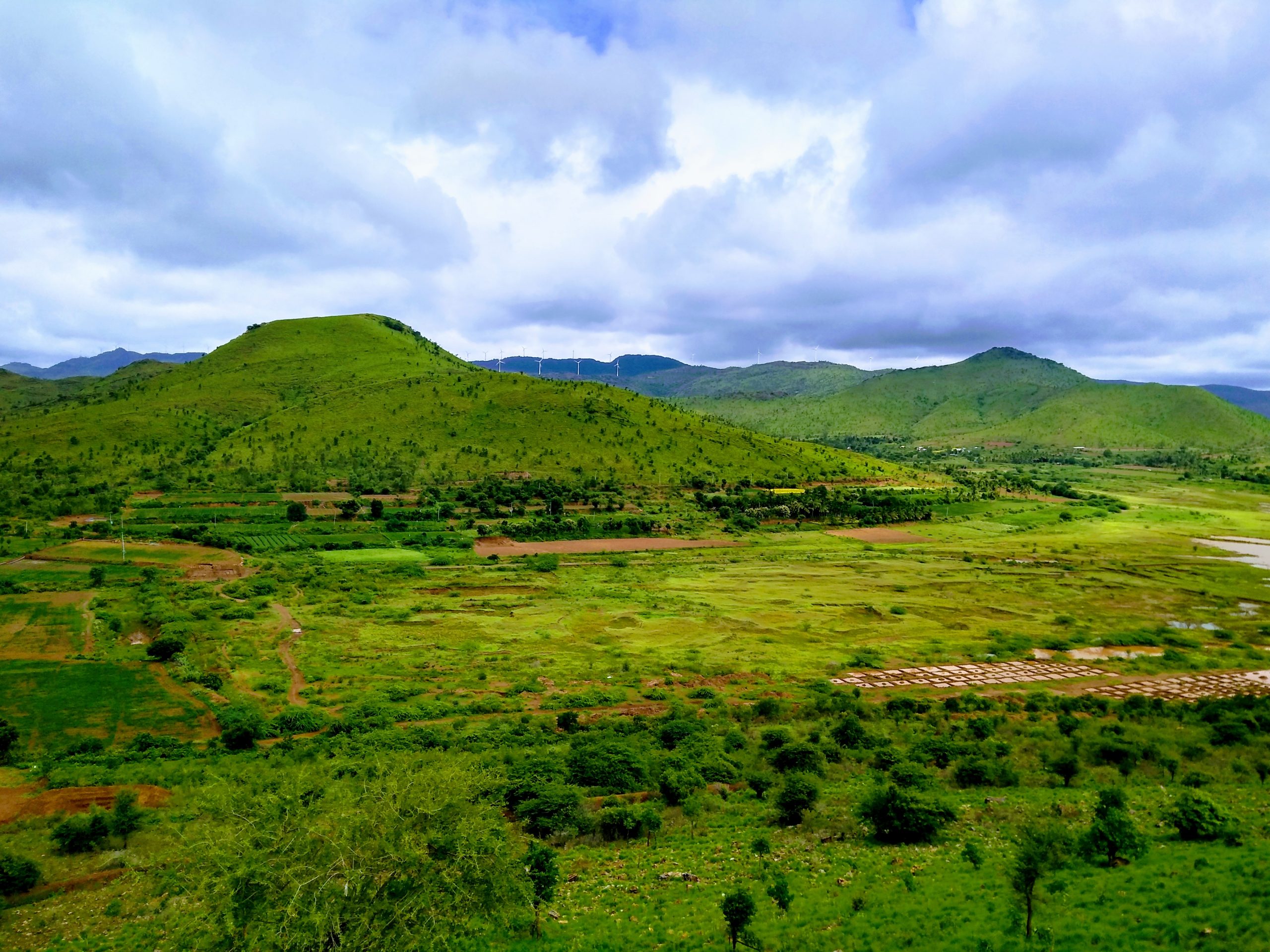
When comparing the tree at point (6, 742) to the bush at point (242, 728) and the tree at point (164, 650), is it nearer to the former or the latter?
the bush at point (242, 728)

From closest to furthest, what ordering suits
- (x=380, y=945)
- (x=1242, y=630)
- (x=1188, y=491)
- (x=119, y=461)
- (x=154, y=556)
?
(x=380, y=945)
(x=1242, y=630)
(x=154, y=556)
(x=119, y=461)
(x=1188, y=491)

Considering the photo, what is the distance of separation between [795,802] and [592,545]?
79.1 meters

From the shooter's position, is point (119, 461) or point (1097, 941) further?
point (119, 461)

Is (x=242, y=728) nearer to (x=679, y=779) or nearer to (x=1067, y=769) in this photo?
(x=679, y=779)

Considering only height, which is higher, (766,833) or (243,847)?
(243,847)

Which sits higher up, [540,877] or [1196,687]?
[540,877]

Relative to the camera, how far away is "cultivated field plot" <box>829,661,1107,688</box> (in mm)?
51000

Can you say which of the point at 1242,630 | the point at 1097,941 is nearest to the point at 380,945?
the point at 1097,941

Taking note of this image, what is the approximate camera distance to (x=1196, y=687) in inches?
1976

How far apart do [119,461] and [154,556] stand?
67.7 meters

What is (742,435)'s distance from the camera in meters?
188

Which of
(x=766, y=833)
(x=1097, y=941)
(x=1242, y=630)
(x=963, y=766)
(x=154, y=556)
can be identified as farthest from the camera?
(x=154, y=556)

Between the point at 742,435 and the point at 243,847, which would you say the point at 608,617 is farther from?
the point at 742,435

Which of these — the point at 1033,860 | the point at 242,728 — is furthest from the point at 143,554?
the point at 1033,860
